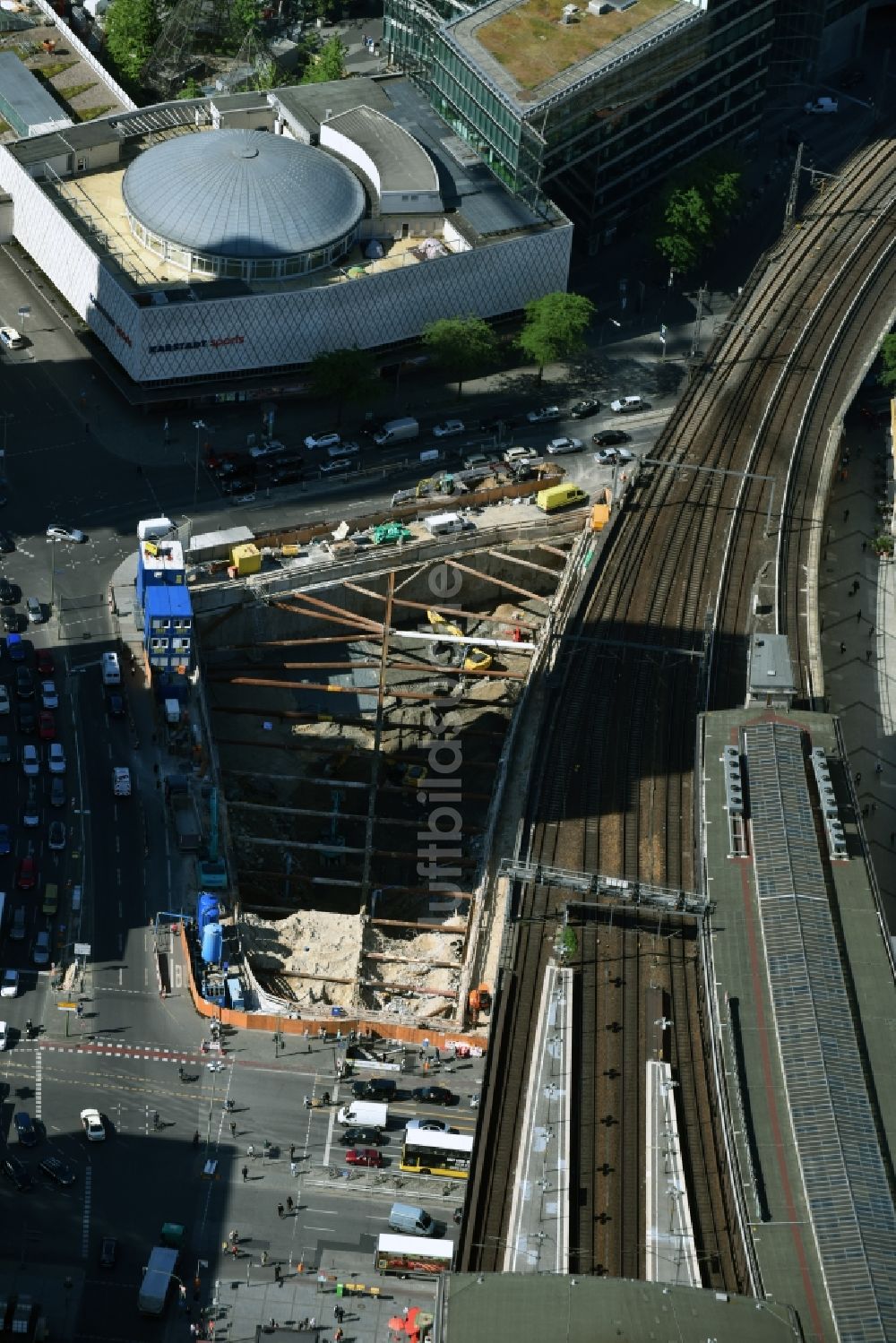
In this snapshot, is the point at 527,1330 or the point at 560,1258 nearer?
the point at 527,1330

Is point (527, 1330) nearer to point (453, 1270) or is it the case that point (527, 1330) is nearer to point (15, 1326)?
point (453, 1270)

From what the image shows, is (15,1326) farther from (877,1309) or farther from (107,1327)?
(877,1309)

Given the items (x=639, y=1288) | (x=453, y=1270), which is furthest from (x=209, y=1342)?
(x=639, y=1288)

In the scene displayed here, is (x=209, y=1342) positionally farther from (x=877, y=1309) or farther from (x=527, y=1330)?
(x=877, y=1309)

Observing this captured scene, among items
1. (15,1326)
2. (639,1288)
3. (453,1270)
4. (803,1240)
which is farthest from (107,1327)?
(803,1240)

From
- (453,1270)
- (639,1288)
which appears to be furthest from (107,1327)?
(639,1288)

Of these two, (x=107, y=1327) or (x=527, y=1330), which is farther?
(x=107, y=1327)

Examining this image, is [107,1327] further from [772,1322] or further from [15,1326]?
[772,1322]
